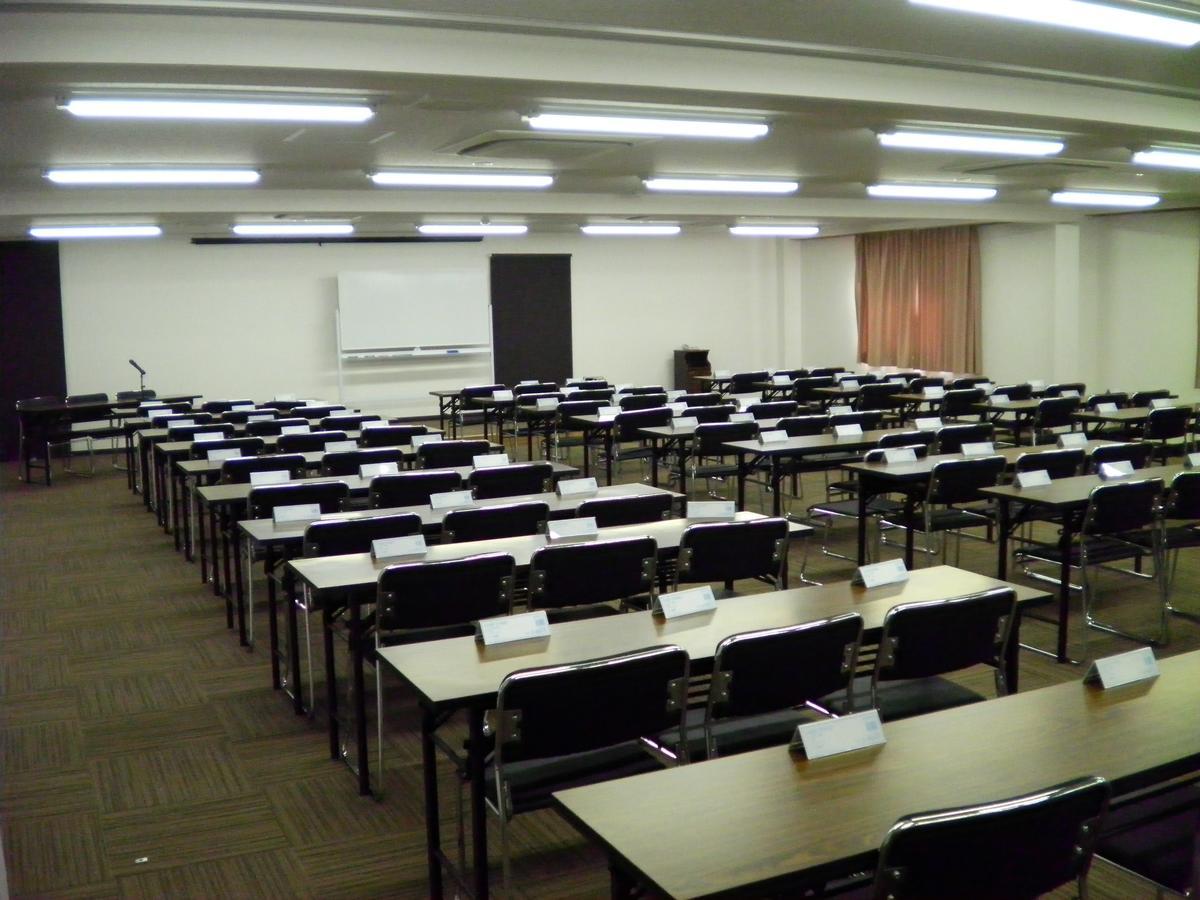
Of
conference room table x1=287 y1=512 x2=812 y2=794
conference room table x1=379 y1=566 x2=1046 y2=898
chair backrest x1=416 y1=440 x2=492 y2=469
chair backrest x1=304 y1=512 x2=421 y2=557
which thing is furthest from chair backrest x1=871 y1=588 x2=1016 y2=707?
chair backrest x1=416 y1=440 x2=492 y2=469

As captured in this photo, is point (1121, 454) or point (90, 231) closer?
point (1121, 454)

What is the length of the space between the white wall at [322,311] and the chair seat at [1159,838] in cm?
1497

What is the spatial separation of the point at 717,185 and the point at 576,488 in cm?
610

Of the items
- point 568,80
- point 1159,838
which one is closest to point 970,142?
point 568,80

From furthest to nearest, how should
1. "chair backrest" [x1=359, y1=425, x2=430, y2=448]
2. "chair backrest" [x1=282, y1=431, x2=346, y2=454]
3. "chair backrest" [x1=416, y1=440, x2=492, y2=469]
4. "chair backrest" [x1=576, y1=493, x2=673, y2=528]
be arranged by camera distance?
"chair backrest" [x1=359, y1=425, x2=430, y2=448] → "chair backrest" [x1=282, y1=431, x2=346, y2=454] → "chair backrest" [x1=416, y1=440, x2=492, y2=469] → "chair backrest" [x1=576, y1=493, x2=673, y2=528]

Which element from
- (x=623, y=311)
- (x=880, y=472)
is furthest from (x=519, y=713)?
(x=623, y=311)

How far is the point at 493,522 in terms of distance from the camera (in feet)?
17.0

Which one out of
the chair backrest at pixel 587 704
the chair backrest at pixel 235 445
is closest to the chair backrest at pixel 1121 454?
the chair backrest at pixel 587 704

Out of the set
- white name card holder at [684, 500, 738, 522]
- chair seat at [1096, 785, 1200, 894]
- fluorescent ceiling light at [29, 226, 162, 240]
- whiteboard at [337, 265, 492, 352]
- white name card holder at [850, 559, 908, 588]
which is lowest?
chair seat at [1096, 785, 1200, 894]

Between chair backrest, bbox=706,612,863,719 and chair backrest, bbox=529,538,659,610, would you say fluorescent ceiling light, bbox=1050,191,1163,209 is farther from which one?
chair backrest, bbox=706,612,863,719

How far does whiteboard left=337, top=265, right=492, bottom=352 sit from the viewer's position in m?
16.5

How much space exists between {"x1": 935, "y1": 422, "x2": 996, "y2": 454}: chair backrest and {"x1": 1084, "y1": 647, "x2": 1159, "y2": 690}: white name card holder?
5087mm

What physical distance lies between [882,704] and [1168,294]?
13.2 metres

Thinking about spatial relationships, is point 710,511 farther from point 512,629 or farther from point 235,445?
point 235,445
